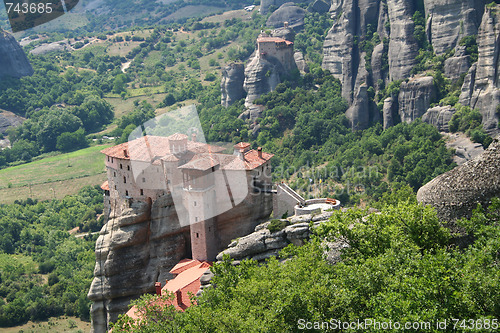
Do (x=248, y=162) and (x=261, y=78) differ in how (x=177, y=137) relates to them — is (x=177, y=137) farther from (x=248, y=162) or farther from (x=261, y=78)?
(x=261, y=78)

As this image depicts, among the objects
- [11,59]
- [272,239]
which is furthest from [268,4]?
[272,239]

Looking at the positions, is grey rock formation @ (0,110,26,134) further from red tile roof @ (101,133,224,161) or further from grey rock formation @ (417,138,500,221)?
grey rock formation @ (417,138,500,221)

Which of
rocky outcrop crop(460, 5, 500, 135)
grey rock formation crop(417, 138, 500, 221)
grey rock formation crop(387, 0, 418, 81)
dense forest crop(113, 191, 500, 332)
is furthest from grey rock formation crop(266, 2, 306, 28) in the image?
grey rock formation crop(417, 138, 500, 221)

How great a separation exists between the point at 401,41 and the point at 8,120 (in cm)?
10132

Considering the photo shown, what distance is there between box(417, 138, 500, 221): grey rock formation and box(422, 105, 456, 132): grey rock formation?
54702 mm

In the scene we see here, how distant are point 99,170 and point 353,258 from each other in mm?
99212

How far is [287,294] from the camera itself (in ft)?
107

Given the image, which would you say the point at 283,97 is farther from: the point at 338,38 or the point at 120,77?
the point at 120,77

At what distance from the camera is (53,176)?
4938 inches

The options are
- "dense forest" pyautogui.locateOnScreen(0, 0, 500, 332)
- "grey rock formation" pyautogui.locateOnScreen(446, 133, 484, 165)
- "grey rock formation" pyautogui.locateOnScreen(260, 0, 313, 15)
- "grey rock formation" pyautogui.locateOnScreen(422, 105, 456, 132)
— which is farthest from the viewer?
"grey rock formation" pyautogui.locateOnScreen(260, 0, 313, 15)

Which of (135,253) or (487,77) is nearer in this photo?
(135,253)

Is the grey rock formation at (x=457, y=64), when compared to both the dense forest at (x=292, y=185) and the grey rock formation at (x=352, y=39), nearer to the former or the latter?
the dense forest at (x=292, y=185)

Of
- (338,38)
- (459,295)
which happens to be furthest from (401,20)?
(459,295)

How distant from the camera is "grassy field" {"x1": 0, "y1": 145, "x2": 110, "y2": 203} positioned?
388ft
